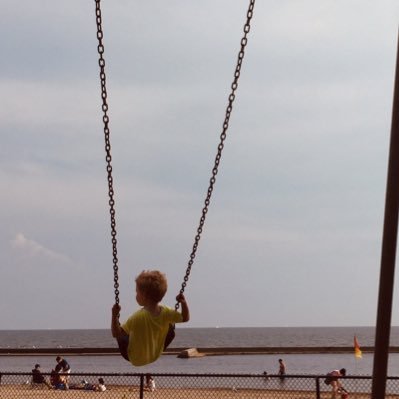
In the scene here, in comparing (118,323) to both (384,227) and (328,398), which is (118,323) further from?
(328,398)

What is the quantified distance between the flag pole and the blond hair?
1646 mm

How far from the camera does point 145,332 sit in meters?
6.01

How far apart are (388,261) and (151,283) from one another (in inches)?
70.6

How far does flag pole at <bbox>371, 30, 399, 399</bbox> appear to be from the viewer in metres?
5.94

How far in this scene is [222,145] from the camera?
6992 millimetres

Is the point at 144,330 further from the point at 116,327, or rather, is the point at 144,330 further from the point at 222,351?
the point at 222,351

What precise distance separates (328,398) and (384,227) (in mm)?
21913

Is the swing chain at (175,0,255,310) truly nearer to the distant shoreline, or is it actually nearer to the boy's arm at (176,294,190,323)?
the boy's arm at (176,294,190,323)

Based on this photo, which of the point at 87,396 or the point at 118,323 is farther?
the point at 87,396

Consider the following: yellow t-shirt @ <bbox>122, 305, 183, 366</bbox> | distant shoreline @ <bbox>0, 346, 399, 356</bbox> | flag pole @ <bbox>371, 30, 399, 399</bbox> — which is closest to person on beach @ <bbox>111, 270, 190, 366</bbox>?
yellow t-shirt @ <bbox>122, 305, 183, 366</bbox>

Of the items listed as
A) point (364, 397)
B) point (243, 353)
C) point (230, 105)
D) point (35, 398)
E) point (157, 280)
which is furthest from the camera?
point (243, 353)

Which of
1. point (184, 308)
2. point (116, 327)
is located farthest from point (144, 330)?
point (184, 308)

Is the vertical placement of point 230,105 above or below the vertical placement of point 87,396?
below

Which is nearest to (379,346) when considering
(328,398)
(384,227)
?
(384,227)
